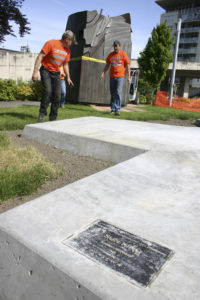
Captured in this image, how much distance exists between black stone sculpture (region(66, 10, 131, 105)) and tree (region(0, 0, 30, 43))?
2.84 meters

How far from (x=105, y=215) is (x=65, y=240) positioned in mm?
312

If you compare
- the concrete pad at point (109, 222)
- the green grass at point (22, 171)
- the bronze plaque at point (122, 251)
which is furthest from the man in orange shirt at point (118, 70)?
the bronze plaque at point (122, 251)

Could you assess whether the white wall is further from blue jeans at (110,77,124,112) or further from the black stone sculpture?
blue jeans at (110,77,124,112)

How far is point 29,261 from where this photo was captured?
117 centimetres

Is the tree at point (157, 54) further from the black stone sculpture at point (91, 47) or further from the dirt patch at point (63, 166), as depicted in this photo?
the dirt patch at point (63, 166)

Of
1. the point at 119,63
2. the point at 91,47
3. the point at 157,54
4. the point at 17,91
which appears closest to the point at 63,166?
the point at 119,63

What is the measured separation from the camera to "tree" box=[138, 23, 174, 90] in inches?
929

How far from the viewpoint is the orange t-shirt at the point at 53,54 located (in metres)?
5.02

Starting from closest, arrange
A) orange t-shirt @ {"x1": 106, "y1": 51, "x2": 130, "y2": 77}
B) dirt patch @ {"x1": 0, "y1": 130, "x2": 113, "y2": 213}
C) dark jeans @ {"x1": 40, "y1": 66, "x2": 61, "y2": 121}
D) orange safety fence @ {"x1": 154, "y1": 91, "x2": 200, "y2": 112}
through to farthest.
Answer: dirt patch @ {"x1": 0, "y1": 130, "x2": 113, "y2": 213} < dark jeans @ {"x1": 40, "y1": 66, "x2": 61, "y2": 121} < orange t-shirt @ {"x1": 106, "y1": 51, "x2": 130, "y2": 77} < orange safety fence @ {"x1": 154, "y1": 91, "x2": 200, "y2": 112}

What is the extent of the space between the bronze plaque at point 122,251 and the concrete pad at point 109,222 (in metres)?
0.03

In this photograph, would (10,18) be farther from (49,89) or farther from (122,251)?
(122,251)

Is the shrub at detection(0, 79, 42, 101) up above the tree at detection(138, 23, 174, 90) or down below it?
below

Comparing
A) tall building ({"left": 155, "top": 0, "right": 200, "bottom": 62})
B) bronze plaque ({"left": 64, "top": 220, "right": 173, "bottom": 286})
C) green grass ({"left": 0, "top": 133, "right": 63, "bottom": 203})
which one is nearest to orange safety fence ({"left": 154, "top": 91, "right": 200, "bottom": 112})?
green grass ({"left": 0, "top": 133, "right": 63, "bottom": 203})

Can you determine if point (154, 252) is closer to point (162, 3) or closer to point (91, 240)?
point (91, 240)
